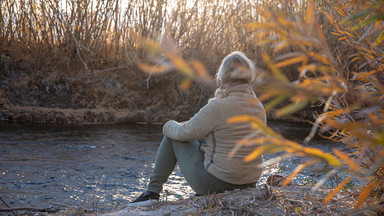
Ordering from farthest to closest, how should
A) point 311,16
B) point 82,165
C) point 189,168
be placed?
point 82,165
point 189,168
point 311,16

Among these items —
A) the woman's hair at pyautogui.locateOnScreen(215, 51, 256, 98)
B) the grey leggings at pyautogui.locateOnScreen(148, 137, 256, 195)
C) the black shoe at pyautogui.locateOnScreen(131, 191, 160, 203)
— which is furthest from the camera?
the black shoe at pyautogui.locateOnScreen(131, 191, 160, 203)

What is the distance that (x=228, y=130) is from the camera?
2.84 meters

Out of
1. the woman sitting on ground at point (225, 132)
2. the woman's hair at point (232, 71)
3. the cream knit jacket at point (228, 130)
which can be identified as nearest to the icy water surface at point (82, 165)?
the woman sitting on ground at point (225, 132)

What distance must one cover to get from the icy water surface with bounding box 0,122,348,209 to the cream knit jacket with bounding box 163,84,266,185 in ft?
1.64

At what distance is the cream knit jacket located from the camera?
111 inches

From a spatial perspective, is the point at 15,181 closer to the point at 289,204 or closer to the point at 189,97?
the point at 289,204

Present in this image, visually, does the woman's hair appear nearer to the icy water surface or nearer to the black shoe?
the icy water surface

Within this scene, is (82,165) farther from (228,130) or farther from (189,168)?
(228,130)

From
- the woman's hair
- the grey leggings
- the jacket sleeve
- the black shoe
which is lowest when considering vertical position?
the black shoe

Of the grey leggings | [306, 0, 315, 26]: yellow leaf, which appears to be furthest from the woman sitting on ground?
[306, 0, 315, 26]: yellow leaf

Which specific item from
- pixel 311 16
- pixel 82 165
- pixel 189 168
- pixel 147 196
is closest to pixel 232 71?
pixel 189 168

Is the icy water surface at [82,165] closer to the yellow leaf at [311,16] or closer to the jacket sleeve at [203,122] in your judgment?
the jacket sleeve at [203,122]

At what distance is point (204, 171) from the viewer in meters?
3.01

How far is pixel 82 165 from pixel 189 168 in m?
2.09
